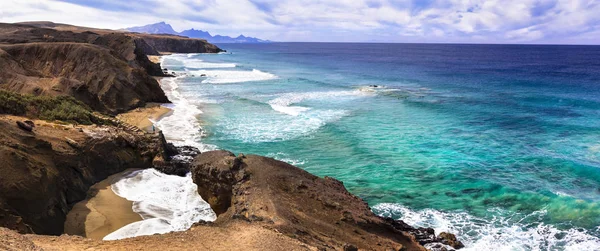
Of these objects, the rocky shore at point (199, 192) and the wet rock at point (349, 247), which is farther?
the wet rock at point (349, 247)

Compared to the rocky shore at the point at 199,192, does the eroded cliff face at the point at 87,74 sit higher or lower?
higher

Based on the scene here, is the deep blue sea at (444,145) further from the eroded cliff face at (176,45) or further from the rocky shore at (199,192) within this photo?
the eroded cliff face at (176,45)

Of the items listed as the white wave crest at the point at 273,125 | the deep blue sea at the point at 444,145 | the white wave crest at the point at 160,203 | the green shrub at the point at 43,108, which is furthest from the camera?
the white wave crest at the point at 273,125

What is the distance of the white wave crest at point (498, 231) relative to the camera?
15.4 metres

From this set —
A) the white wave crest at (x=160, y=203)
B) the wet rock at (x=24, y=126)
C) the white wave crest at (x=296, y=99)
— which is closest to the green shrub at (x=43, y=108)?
the wet rock at (x=24, y=126)

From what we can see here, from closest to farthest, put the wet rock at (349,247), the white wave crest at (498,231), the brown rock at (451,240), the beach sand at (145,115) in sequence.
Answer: the wet rock at (349,247) < the brown rock at (451,240) < the white wave crest at (498,231) < the beach sand at (145,115)

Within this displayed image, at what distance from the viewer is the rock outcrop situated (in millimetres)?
12422

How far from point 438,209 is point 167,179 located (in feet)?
42.9

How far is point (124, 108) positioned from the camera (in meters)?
34.6

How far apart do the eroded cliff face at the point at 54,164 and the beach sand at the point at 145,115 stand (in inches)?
322

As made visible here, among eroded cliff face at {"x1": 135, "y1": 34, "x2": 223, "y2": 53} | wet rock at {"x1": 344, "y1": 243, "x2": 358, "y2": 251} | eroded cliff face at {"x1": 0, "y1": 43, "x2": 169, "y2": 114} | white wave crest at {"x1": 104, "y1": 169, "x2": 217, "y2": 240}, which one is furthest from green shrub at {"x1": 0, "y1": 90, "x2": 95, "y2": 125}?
eroded cliff face at {"x1": 135, "y1": 34, "x2": 223, "y2": 53}

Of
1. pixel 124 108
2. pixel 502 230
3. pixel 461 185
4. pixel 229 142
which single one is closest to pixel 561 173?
pixel 461 185

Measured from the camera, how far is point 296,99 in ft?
151

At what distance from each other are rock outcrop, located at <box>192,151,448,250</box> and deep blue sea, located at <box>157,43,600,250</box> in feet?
13.4
